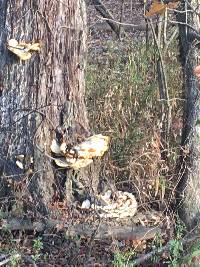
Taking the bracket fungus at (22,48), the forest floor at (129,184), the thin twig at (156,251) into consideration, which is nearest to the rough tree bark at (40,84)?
the bracket fungus at (22,48)

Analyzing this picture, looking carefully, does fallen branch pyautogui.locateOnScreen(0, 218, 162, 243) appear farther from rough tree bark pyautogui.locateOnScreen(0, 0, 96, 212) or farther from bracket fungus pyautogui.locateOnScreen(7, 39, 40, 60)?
bracket fungus pyautogui.locateOnScreen(7, 39, 40, 60)

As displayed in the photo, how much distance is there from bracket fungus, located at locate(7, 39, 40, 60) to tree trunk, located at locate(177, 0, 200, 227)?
4.13 feet

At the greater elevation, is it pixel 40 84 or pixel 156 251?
pixel 40 84

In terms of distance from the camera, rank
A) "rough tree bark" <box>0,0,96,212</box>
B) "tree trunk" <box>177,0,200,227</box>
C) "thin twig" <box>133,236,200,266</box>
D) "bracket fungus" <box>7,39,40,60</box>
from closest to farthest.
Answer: "thin twig" <box>133,236,200,266</box>, "bracket fungus" <box>7,39,40,60</box>, "rough tree bark" <box>0,0,96,212</box>, "tree trunk" <box>177,0,200,227</box>

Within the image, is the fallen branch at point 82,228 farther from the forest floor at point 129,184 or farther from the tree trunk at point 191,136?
the tree trunk at point 191,136

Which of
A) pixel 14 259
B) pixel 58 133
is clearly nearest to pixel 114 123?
pixel 58 133

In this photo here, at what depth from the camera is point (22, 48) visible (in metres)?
4.80

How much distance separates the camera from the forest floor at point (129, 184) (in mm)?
4672

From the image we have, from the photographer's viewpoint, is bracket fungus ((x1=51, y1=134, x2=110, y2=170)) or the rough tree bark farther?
the rough tree bark

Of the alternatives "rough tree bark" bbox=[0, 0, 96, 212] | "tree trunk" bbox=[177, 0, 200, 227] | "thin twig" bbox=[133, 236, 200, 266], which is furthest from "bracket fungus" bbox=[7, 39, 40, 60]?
"thin twig" bbox=[133, 236, 200, 266]

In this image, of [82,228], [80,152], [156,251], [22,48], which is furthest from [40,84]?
[156,251]

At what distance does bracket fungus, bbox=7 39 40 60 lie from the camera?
4777 mm

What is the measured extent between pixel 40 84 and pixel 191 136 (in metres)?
1.33

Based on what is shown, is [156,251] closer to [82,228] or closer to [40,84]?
[82,228]
